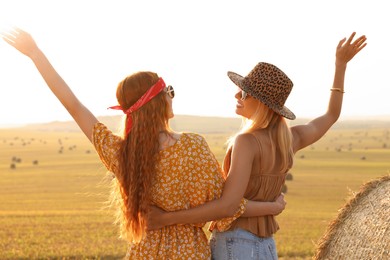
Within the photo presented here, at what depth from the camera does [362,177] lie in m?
46.3

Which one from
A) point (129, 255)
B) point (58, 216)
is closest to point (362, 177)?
point (58, 216)

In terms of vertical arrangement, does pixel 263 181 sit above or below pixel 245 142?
below

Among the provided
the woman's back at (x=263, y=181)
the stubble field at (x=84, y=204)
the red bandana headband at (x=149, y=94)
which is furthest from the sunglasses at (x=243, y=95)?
the stubble field at (x=84, y=204)

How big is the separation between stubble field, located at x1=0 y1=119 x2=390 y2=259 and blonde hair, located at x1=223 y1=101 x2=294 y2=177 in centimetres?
99

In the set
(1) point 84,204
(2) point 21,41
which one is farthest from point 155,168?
(1) point 84,204

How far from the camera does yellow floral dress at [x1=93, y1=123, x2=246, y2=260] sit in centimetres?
418

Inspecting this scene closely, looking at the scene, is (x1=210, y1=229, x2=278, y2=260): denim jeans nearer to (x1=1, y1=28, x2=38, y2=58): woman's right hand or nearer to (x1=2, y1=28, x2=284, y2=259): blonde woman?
(x1=2, y1=28, x2=284, y2=259): blonde woman

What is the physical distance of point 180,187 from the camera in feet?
13.9

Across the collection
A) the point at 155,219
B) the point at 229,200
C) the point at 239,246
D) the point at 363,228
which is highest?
the point at 229,200

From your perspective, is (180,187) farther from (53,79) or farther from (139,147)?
(53,79)

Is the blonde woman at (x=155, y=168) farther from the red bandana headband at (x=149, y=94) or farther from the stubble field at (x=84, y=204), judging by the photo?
the stubble field at (x=84, y=204)

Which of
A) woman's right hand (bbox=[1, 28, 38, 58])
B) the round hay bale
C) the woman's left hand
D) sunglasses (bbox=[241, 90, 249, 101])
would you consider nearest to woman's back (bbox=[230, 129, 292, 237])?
sunglasses (bbox=[241, 90, 249, 101])

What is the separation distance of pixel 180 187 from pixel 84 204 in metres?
25.5

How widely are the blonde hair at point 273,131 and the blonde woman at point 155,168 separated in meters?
0.28
